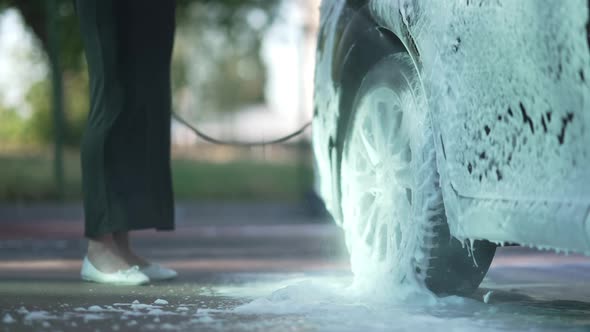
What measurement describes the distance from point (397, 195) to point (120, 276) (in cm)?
165

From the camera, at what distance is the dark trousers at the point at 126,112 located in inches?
211

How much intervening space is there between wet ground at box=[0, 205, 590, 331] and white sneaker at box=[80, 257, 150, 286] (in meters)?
0.08

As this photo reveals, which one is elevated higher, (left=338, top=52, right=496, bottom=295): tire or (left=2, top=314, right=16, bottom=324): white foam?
(left=338, top=52, right=496, bottom=295): tire

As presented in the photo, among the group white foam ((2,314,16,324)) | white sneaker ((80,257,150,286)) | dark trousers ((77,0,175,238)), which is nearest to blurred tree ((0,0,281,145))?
dark trousers ((77,0,175,238))

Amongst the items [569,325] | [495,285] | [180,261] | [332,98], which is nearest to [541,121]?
[569,325]

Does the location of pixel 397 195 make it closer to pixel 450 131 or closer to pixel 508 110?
pixel 450 131

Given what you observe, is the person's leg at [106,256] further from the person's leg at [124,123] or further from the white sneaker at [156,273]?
the white sneaker at [156,273]

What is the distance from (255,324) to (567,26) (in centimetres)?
141

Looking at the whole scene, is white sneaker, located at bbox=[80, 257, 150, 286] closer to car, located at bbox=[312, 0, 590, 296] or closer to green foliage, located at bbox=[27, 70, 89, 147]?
car, located at bbox=[312, 0, 590, 296]

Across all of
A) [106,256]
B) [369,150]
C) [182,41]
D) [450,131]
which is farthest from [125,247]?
[182,41]

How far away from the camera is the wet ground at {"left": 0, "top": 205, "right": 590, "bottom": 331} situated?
12.3ft

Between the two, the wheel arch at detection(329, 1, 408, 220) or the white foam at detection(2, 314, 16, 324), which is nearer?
the white foam at detection(2, 314, 16, 324)

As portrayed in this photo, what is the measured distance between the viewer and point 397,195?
4195 millimetres

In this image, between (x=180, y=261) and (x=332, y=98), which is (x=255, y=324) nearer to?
(x=332, y=98)
